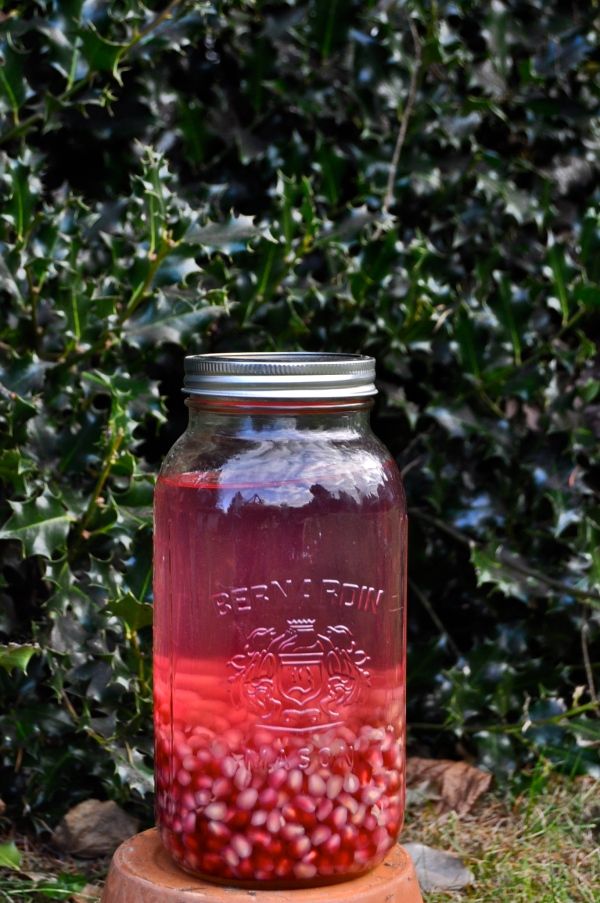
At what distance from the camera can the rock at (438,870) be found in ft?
6.74

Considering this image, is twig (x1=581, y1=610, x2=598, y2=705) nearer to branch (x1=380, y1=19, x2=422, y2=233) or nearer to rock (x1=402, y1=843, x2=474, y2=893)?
rock (x1=402, y1=843, x2=474, y2=893)

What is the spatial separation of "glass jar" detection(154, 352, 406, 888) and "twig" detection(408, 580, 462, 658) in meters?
1.01

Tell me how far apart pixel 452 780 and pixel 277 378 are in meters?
1.26

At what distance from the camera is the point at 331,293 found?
2.42m

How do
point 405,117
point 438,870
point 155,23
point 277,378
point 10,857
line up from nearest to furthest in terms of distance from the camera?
point 277,378, point 10,857, point 438,870, point 155,23, point 405,117

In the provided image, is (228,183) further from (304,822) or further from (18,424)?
→ (304,822)

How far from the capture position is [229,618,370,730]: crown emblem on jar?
4.98ft

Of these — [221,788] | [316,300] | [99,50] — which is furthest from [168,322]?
[221,788]

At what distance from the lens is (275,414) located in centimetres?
151

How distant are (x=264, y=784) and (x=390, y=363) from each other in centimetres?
116

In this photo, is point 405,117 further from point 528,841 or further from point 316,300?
point 528,841

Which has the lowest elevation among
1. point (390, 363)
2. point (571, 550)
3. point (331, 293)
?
→ point (571, 550)

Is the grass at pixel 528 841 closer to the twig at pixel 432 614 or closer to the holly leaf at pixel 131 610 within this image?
the twig at pixel 432 614

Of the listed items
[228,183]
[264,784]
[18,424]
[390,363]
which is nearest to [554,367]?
[390,363]
